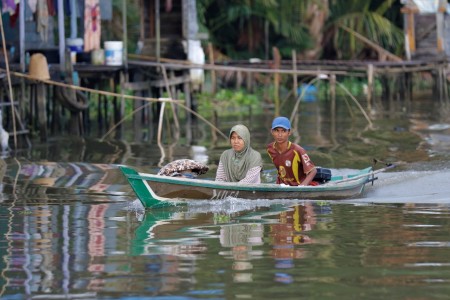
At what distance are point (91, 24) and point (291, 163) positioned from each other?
9.37 metres

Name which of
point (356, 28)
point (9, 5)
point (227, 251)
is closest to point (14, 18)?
point (9, 5)

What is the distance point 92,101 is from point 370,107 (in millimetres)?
6520

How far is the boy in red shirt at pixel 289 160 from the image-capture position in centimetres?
1109

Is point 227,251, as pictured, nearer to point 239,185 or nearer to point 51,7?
point 239,185

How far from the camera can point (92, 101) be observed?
25.6 m

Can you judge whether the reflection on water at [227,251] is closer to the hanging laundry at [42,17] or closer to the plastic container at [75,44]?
the hanging laundry at [42,17]

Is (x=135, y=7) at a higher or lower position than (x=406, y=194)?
higher

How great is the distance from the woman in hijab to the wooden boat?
161mm

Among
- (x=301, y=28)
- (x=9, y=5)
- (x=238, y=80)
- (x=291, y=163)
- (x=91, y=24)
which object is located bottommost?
(x=291, y=163)

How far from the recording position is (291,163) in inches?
447

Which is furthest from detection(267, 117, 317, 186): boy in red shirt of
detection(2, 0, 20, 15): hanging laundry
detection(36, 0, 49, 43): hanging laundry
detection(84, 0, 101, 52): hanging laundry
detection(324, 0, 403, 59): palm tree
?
detection(324, 0, 403, 59): palm tree

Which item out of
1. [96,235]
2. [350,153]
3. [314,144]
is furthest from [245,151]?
[314,144]

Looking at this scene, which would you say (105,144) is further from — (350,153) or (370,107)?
(370,107)

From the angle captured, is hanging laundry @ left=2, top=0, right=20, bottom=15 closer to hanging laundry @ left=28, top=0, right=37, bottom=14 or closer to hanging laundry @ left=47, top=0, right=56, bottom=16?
hanging laundry @ left=28, top=0, right=37, bottom=14
